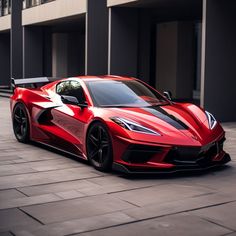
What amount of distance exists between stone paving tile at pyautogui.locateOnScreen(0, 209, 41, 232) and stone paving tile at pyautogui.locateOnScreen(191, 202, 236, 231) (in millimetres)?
1532

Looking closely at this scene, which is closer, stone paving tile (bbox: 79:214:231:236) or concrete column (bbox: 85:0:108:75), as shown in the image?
stone paving tile (bbox: 79:214:231:236)

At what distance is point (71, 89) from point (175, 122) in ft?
6.83

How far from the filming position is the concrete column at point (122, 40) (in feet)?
59.0

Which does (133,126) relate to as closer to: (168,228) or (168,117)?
(168,117)

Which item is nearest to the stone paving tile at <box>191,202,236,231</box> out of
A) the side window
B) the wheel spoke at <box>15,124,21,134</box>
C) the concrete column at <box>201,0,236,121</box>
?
the side window

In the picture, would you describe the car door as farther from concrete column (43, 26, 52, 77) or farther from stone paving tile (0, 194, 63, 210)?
concrete column (43, 26, 52, 77)

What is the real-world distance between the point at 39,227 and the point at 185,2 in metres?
14.5

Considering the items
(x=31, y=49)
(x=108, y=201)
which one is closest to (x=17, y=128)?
(x=108, y=201)

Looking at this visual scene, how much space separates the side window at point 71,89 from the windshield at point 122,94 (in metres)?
0.16

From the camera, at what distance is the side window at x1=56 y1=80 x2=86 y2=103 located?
24.6 feet

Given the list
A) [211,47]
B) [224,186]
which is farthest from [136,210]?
[211,47]


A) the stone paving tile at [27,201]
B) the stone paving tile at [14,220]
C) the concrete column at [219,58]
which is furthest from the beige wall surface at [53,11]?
the stone paving tile at [14,220]

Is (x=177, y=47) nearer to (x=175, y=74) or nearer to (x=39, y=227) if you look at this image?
(x=175, y=74)

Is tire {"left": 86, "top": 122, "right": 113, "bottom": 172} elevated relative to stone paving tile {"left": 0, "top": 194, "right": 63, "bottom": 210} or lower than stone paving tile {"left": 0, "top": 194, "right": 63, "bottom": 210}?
elevated
